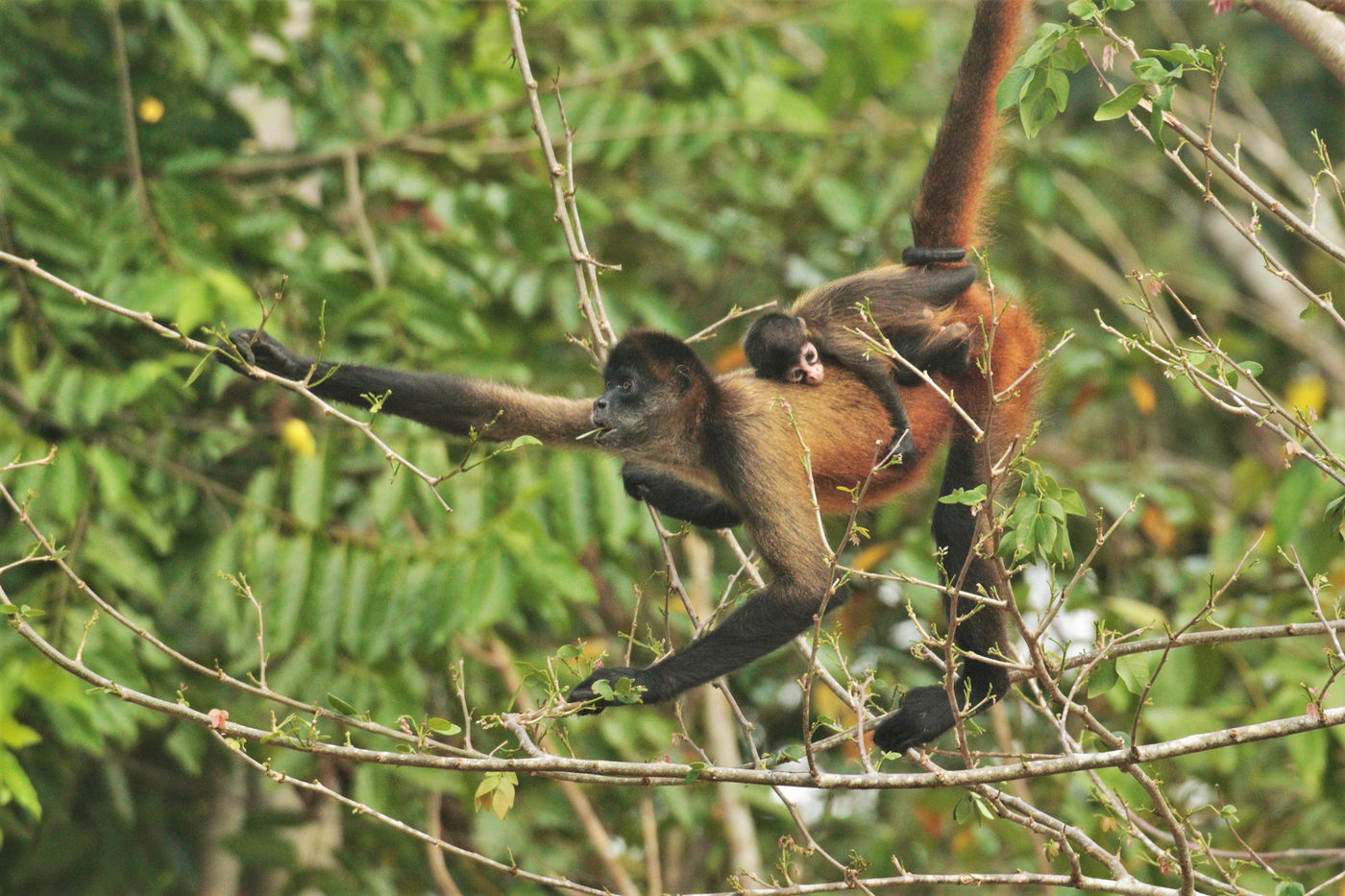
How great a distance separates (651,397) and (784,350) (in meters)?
0.46

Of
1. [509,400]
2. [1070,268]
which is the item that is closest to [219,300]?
[509,400]

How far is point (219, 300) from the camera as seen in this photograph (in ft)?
16.8

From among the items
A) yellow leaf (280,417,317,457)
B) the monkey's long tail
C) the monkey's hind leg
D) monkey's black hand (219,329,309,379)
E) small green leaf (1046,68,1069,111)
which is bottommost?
the monkey's hind leg

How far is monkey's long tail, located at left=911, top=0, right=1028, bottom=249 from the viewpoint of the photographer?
4352mm

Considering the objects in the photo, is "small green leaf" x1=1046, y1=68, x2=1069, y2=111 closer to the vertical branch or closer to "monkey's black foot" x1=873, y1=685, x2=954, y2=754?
the vertical branch

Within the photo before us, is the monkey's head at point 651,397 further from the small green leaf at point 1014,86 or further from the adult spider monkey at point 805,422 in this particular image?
the small green leaf at point 1014,86

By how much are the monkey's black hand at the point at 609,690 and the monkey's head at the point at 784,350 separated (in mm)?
1188

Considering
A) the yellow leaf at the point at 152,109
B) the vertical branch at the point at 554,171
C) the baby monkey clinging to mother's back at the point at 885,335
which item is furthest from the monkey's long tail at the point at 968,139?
the yellow leaf at the point at 152,109

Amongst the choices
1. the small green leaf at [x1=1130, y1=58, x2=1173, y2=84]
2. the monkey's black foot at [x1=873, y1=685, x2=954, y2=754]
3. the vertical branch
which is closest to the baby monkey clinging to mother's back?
the vertical branch

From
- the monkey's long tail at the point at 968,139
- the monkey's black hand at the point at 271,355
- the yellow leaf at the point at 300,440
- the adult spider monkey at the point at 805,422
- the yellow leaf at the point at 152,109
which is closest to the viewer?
the monkey's black hand at the point at 271,355

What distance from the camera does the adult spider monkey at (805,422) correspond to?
4168 mm

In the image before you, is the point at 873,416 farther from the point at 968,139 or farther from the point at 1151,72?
the point at 1151,72

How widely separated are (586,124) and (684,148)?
472 millimetres

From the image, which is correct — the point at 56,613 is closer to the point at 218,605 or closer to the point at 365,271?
the point at 218,605
